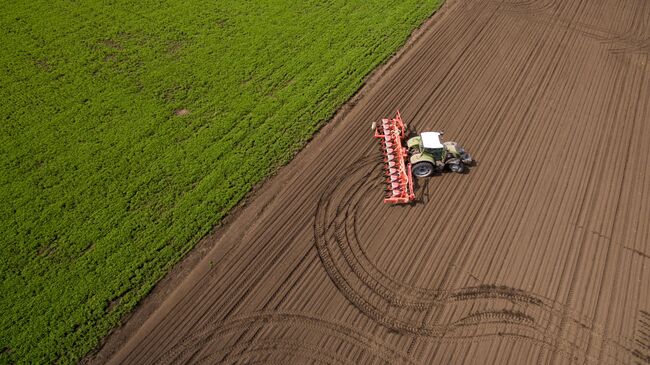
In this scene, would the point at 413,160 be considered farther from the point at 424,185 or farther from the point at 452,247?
the point at 452,247

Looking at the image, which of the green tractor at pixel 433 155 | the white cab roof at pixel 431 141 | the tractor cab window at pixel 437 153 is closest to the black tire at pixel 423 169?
the green tractor at pixel 433 155

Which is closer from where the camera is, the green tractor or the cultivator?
the cultivator

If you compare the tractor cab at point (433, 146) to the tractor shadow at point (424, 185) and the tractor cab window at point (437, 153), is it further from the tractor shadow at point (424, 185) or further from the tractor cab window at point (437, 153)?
the tractor shadow at point (424, 185)

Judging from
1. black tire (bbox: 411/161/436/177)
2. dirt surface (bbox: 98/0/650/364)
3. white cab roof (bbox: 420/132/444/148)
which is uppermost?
white cab roof (bbox: 420/132/444/148)

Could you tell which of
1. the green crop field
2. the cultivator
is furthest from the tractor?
the green crop field

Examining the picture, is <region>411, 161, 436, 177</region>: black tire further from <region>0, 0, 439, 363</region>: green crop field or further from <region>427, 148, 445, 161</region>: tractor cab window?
<region>0, 0, 439, 363</region>: green crop field

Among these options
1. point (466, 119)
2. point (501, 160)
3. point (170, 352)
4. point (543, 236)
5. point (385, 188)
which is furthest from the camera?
point (466, 119)

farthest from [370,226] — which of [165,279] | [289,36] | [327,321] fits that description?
[289,36]

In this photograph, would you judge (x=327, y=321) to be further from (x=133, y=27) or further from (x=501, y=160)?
(x=133, y=27)
